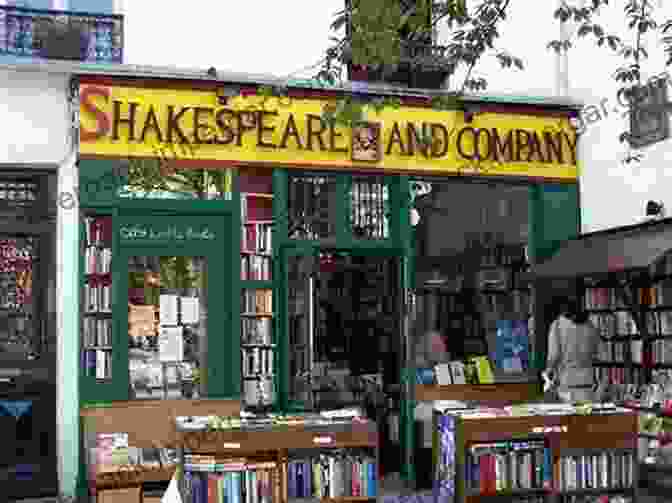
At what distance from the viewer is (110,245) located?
1047 cm

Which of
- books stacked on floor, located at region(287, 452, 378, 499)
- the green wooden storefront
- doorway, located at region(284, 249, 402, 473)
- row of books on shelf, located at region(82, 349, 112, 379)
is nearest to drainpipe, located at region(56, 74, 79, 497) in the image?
row of books on shelf, located at region(82, 349, 112, 379)

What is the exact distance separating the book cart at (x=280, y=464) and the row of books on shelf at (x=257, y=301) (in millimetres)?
2754

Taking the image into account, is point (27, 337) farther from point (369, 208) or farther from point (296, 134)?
point (369, 208)

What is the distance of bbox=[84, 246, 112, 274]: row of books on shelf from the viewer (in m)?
10.4

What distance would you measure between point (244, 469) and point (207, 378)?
2663 millimetres

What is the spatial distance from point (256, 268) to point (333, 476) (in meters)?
3.16

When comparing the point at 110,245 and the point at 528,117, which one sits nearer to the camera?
the point at 110,245

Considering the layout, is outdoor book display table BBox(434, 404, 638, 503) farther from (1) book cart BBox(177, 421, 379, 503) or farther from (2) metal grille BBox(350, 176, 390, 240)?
(2) metal grille BBox(350, 176, 390, 240)

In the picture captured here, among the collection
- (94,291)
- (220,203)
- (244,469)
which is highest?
(220,203)

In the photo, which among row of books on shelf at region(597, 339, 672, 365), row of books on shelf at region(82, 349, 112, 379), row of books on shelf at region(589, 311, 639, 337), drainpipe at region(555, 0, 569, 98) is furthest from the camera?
drainpipe at region(555, 0, 569, 98)

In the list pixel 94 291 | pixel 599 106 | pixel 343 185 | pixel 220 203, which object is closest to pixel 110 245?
pixel 94 291

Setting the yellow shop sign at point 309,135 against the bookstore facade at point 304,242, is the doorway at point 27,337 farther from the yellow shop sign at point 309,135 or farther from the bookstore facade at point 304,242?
the yellow shop sign at point 309,135

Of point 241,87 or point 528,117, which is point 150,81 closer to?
point 241,87

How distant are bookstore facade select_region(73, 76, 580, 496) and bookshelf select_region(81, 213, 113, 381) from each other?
0.06 ft
